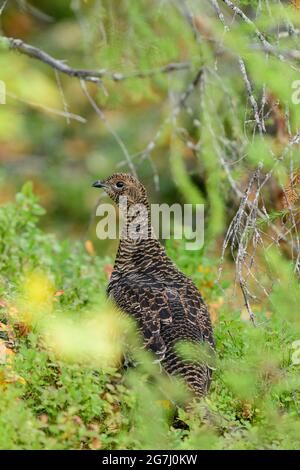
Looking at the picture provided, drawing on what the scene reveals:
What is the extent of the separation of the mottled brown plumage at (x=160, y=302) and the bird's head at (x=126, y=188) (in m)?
0.09

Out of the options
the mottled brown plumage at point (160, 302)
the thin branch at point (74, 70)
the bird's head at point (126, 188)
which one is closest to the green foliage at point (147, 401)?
the mottled brown plumage at point (160, 302)

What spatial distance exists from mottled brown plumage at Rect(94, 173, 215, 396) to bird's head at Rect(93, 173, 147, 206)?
0.09 m

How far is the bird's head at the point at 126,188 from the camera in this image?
7.17 meters

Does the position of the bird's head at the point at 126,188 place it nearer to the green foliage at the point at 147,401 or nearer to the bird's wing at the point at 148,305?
the bird's wing at the point at 148,305

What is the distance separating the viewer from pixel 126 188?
720cm

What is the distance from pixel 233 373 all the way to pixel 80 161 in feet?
33.7

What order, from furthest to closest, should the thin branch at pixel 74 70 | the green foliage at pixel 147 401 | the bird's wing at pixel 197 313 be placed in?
the thin branch at pixel 74 70 → the bird's wing at pixel 197 313 → the green foliage at pixel 147 401

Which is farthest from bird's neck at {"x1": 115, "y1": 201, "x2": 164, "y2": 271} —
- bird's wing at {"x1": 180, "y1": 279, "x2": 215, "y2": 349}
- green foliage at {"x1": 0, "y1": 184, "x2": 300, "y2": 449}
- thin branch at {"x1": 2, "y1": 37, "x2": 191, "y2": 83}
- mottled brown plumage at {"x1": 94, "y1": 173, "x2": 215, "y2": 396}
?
thin branch at {"x1": 2, "y1": 37, "x2": 191, "y2": 83}

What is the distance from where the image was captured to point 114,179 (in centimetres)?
725

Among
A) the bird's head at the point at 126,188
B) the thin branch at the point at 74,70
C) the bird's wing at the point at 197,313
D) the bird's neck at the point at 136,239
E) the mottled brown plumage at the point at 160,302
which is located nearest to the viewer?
the mottled brown plumage at the point at 160,302

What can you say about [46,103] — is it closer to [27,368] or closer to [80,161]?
[80,161]

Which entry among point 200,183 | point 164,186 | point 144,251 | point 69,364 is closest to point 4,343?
point 69,364

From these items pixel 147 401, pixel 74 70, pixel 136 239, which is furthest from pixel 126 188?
pixel 147 401

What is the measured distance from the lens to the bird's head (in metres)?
7.17
